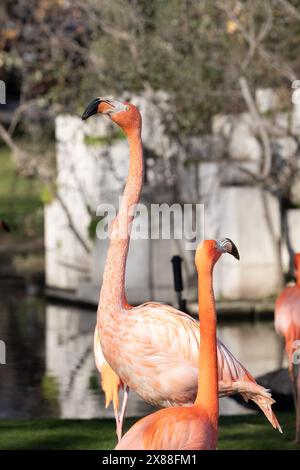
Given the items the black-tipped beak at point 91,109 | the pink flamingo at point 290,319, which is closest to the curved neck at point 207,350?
the black-tipped beak at point 91,109

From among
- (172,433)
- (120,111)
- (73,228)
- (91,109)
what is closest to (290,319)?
(120,111)

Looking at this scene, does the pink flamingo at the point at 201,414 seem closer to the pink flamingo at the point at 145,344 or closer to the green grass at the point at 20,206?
the pink flamingo at the point at 145,344

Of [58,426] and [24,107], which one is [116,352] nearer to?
[58,426]

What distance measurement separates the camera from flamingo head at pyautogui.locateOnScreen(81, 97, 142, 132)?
6.68 m

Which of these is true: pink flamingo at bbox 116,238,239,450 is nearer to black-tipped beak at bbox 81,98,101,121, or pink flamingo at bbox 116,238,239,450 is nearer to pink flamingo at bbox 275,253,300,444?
black-tipped beak at bbox 81,98,101,121

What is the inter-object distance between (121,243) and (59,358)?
8.67 m

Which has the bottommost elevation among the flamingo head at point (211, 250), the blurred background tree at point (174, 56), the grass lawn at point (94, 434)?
the grass lawn at point (94, 434)

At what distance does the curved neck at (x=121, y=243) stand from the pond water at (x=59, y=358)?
4776 millimetres

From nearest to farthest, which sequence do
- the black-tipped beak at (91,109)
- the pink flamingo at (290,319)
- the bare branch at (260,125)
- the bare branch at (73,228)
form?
1. the black-tipped beak at (91,109)
2. the pink flamingo at (290,319)
3. the bare branch at (260,125)
4. the bare branch at (73,228)

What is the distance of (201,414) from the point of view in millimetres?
5379

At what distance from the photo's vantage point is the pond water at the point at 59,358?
11.9m

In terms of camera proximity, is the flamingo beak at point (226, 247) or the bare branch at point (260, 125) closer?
the flamingo beak at point (226, 247)

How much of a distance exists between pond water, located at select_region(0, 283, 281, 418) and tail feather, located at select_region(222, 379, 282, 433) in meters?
4.93

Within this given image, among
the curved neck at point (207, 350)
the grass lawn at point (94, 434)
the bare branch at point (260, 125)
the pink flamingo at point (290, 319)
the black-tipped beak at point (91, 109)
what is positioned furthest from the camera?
the bare branch at point (260, 125)
